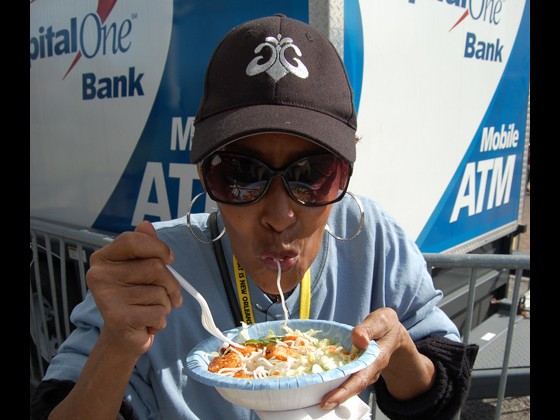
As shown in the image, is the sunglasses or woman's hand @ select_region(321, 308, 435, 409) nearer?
woman's hand @ select_region(321, 308, 435, 409)

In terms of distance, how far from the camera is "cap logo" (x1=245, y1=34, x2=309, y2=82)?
130 centimetres

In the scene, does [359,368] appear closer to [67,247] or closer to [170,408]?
[170,408]

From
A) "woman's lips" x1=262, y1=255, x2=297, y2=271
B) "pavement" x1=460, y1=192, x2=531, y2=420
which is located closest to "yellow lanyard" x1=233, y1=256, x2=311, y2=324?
"woman's lips" x1=262, y1=255, x2=297, y2=271

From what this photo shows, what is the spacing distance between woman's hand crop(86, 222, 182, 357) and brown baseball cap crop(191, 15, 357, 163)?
308mm

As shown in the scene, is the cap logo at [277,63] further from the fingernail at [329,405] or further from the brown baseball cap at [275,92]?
the fingernail at [329,405]

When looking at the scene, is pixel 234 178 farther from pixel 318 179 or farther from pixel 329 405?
pixel 329 405

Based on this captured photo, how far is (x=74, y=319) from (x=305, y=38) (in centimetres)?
112

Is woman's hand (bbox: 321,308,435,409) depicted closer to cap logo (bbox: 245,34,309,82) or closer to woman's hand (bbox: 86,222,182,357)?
woman's hand (bbox: 86,222,182,357)

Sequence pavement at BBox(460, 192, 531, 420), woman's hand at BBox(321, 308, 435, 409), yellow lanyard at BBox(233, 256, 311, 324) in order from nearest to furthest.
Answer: woman's hand at BBox(321, 308, 435, 409)
yellow lanyard at BBox(233, 256, 311, 324)
pavement at BBox(460, 192, 531, 420)

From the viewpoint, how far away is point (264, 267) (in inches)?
54.2

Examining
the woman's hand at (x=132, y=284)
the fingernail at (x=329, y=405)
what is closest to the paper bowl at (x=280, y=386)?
the fingernail at (x=329, y=405)

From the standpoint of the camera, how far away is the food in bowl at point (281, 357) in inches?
46.1

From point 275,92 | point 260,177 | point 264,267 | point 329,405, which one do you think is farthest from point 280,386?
point 275,92

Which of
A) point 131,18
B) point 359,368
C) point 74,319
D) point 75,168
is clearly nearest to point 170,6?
point 131,18
